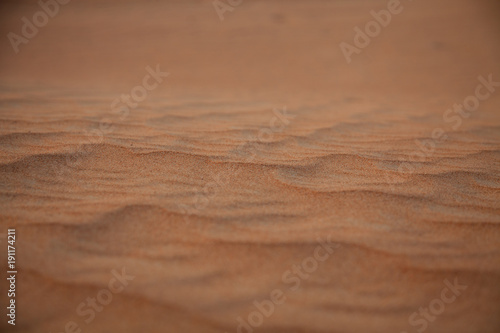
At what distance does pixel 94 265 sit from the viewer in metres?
1.20

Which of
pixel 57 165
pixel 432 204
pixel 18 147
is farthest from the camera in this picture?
pixel 18 147

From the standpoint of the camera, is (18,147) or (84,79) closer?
(18,147)

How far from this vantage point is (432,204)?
5.10 feet

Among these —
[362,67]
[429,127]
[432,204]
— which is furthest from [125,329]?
[362,67]

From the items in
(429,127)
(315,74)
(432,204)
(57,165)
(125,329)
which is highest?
(315,74)

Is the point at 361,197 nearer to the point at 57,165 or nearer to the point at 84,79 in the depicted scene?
the point at 57,165

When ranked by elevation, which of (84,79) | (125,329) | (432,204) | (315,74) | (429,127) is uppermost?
(315,74)

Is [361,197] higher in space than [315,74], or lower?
lower

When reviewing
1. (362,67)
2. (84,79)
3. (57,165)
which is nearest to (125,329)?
(57,165)

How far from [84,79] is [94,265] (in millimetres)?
5023

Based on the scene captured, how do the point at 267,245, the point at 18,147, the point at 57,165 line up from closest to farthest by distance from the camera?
the point at 267,245 → the point at 57,165 → the point at 18,147

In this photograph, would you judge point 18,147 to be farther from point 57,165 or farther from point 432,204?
point 432,204

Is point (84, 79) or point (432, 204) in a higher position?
point (84, 79)

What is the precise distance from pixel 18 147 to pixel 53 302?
4.12 ft
